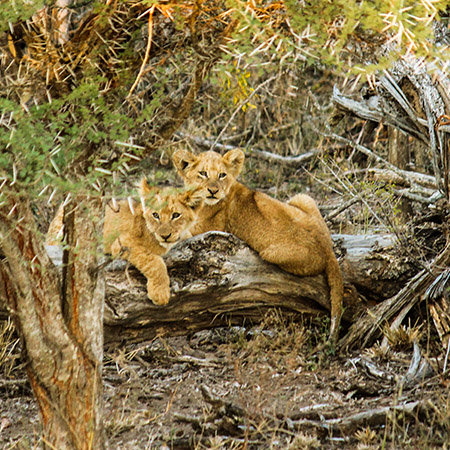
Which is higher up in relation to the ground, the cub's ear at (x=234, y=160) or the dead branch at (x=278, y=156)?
the cub's ear at (x=234, y=160)

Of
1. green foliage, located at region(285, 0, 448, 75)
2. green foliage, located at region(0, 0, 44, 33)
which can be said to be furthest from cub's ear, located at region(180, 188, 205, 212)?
green foliage, located at region(0, 0, 44, 33)

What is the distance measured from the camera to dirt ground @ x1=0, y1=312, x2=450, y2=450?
3.98m

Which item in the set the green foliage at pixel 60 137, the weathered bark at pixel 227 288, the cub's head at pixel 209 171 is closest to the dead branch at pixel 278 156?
the cub's head at pixel 209 171

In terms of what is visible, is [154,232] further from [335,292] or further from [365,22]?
[365,22]

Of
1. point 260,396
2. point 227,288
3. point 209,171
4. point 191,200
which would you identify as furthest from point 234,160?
point 260,396

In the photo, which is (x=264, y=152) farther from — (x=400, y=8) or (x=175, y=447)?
(x=400, y=8)

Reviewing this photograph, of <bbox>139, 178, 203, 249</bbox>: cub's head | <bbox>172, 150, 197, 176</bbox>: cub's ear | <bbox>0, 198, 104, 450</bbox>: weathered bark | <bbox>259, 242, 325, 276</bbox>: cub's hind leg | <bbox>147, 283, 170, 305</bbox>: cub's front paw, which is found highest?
<bbox>0, 198, 104, 450</bbox>: weathered bark

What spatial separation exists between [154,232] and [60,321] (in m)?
1.63

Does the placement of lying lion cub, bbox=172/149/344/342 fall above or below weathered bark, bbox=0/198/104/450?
below

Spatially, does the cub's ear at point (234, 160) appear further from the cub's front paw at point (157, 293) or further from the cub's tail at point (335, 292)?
the cub's front paw at point (157, 293)

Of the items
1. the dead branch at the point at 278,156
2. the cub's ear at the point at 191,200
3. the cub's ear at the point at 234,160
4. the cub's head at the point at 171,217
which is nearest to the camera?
the cub's head at the point at 171,217

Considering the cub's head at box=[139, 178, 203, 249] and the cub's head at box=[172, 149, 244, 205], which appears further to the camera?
the cub's head at box=[172, 149, 244, 205]

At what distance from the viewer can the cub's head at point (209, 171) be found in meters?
5.88

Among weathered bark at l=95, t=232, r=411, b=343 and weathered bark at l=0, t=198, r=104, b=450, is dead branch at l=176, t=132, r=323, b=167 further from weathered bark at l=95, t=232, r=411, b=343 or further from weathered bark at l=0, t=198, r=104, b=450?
weathered bark at l=0, t=198, r=104, b=450
